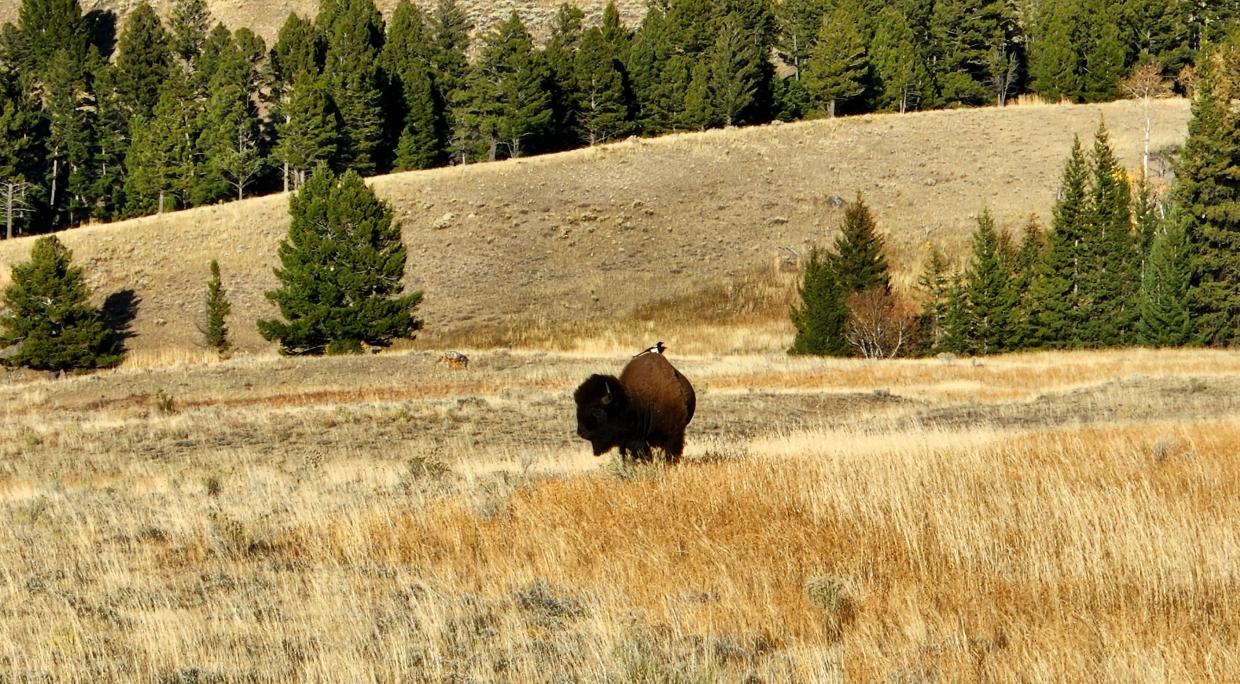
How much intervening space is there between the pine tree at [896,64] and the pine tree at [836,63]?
7.67 feet

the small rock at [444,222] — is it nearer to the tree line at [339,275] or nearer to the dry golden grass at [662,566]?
the tree line at [339,275]

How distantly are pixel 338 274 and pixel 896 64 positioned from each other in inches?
2376

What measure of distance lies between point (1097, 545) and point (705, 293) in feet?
171

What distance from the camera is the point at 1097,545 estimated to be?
658cm

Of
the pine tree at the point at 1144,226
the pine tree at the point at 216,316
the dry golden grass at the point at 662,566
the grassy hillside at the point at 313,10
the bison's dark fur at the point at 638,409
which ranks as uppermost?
the grassy hillside at the point at 313,10

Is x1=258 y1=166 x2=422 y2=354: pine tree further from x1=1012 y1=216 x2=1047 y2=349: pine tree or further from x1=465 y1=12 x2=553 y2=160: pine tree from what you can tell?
x1=465 y1=12 x2=553 y2=160: pine tree

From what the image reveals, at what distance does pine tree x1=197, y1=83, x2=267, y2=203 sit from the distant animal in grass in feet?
142

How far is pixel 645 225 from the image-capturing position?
68.8 metres

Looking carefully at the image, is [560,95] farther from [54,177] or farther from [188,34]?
[54,177]

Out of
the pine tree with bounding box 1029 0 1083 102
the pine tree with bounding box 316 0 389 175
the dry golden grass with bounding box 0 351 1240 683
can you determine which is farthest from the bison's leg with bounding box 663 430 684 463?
the pine tree with bounding box 1029 0 1083 102

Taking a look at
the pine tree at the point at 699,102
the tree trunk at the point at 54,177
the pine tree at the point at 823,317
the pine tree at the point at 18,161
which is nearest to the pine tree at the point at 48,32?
the pine tree at the point at 18,161

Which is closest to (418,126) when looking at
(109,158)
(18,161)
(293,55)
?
(293,55)

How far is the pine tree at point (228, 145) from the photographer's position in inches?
2970

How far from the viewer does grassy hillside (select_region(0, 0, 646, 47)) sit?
396 feet
